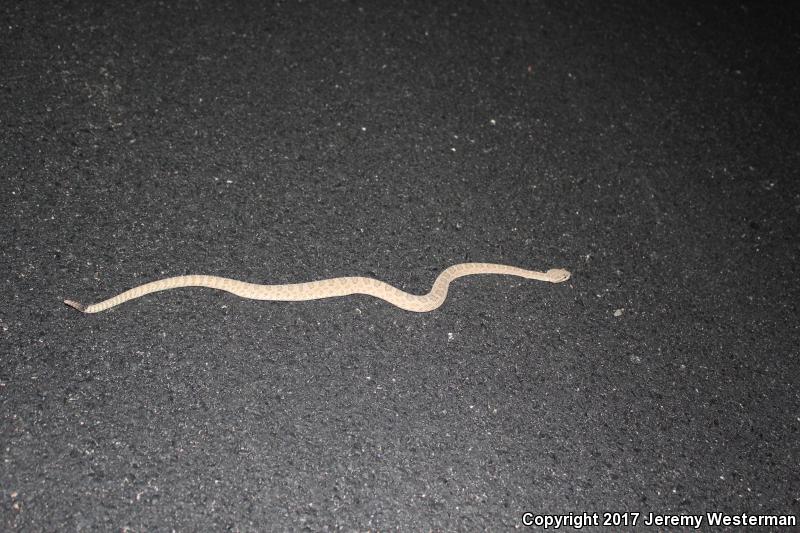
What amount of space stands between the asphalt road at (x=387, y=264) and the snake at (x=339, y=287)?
0.22 ft

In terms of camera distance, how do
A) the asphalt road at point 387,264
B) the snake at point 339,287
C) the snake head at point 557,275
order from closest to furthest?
the asphalt road at point 387,264, the snake at point 339,287, the snake head at point 557,275

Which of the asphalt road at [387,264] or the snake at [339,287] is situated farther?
the snake at [339,287]

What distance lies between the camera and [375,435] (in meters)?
2.96

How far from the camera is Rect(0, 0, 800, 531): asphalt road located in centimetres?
279

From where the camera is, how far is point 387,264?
3.64 metres

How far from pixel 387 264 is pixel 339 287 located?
374 mm

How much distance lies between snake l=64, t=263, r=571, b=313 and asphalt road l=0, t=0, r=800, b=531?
0.07 meters

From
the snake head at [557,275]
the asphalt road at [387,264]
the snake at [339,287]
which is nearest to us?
the asphalt road at [387,264]

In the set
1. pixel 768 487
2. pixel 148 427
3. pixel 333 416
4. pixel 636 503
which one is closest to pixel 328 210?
pixel 333 416

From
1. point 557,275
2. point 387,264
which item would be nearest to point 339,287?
point 387,264

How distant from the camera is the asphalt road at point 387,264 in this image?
110 inches

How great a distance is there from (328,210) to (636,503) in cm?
248

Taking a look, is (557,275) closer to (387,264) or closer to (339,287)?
(387,264)

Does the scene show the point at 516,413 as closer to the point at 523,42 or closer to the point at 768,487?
the point at 768,487
